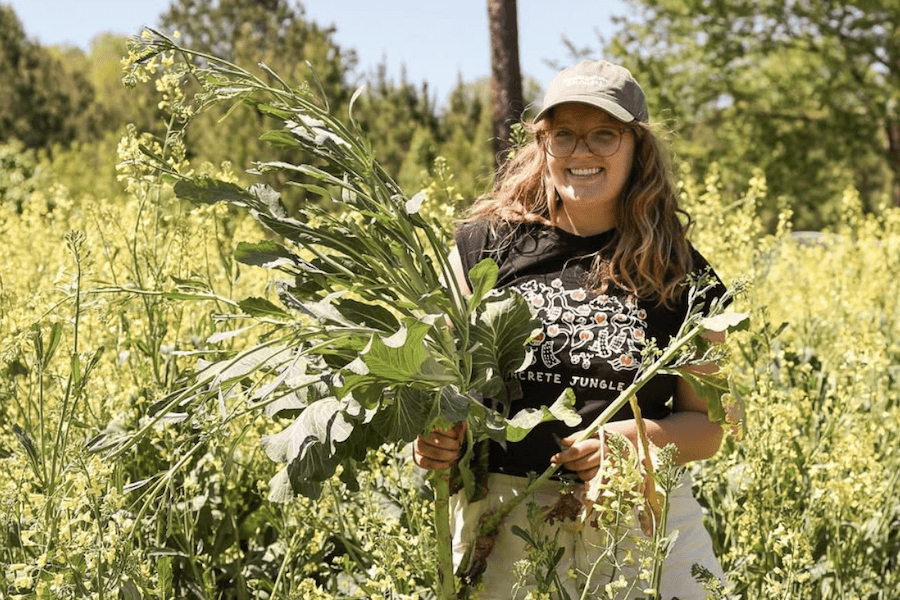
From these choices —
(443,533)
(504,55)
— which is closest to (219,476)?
(443,533)

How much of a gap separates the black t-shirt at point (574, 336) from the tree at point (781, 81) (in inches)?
557

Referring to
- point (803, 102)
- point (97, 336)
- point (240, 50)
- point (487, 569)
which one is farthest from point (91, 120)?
point (487, 569)

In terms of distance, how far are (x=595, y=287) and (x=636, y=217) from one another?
0.20m

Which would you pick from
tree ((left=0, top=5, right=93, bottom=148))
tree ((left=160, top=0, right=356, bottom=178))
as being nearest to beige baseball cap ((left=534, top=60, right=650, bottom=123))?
tree ((left=160, top=0, right=356, bottom=178))

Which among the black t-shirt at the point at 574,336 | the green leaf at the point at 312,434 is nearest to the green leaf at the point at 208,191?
the green leaf at the point at 312,434

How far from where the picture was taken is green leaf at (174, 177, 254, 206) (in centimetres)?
178

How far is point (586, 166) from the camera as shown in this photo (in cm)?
225

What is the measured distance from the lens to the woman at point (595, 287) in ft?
7.11

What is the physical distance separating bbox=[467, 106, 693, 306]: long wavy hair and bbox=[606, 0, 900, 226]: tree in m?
14.0

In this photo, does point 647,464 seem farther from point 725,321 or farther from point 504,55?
point 504,55

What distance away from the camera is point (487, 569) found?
7.36 ft

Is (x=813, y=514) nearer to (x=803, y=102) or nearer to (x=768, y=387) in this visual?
(x=768, y=387)

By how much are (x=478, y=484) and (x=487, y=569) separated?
8.7 inches

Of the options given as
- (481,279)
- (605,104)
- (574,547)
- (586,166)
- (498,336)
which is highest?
(605,104)
